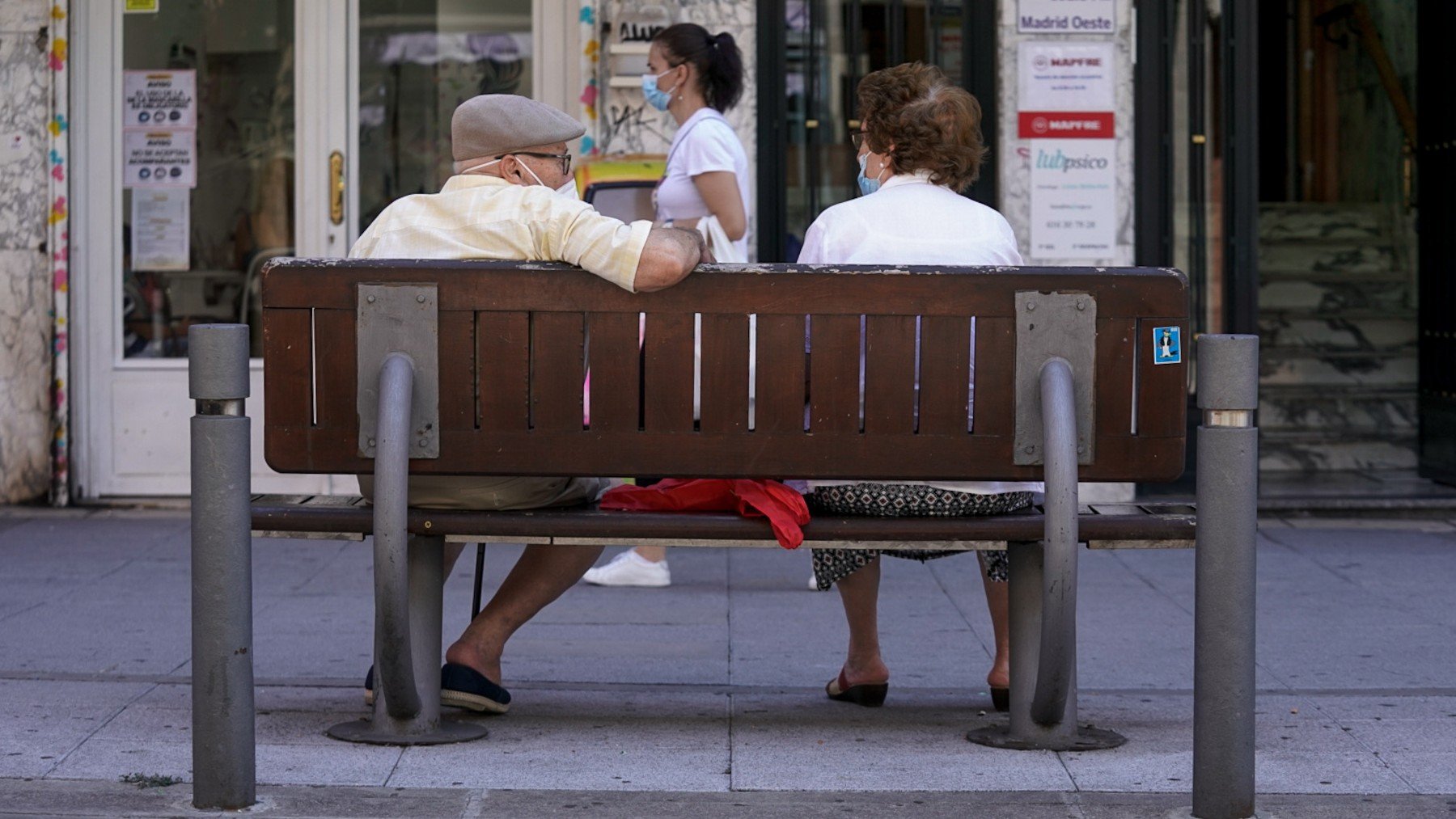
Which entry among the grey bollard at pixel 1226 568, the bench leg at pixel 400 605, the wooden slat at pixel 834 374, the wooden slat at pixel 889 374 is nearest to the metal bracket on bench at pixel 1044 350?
the wooden slat at pixel 889 374

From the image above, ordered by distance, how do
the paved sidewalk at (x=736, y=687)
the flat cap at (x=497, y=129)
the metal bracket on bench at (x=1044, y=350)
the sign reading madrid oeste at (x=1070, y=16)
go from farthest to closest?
Answer: the sign reading madrid oeste at (x=1070, y=16)
the flat cap at (x=497, y=129)
the metal bracket on bench at (x=1044, y=350)
the paved sidewalk at (x=736, y=687)

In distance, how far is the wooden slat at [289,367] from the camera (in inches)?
157

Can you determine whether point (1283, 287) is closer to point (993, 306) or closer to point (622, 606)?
point (622, 606)

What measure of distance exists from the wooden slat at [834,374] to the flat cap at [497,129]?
2.59 feet

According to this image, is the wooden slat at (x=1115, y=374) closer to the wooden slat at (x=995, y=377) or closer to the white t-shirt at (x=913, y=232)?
the wooden slat at (x=995, y=377)

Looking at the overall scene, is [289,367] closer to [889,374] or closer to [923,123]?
[889,374]

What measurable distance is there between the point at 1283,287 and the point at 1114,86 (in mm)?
3748

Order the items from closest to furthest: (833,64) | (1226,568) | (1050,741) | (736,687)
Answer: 1. (1226,568)
2. (1050,741)
3. (736,687)
4. (833,64)

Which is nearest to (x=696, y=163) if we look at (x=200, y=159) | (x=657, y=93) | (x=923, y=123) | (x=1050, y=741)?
(x=657, y=93)

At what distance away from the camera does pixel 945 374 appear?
4.00 metres

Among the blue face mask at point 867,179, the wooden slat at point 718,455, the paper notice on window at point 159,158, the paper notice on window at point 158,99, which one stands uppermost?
the paper notice on window at point 158,99

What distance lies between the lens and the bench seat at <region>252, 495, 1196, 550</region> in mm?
4016

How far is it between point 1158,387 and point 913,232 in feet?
2.41

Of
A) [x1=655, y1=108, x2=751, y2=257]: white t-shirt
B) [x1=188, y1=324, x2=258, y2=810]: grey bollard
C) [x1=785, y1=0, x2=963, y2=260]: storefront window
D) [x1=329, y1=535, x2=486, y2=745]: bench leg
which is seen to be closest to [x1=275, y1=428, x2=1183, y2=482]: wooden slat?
[x1=329, y1=535, x2=486, y2=745]: bench leg
